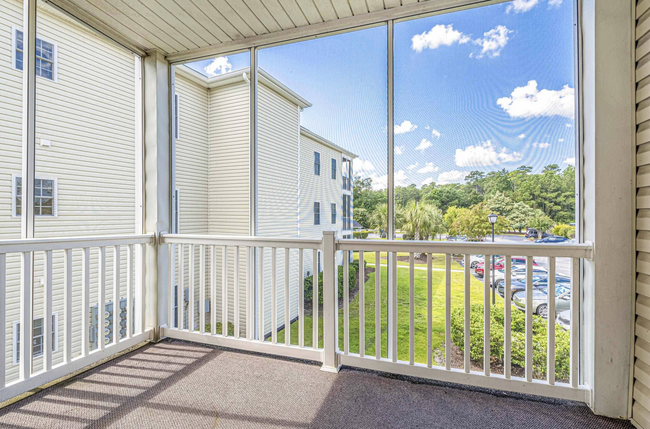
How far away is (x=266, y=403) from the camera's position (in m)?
1.70

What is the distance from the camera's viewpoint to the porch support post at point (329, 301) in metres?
2.08

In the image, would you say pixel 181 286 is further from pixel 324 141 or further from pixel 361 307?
pixel 324 141

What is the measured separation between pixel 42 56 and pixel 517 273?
3349 mm

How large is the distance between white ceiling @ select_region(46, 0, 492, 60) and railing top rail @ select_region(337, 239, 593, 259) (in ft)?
5.25

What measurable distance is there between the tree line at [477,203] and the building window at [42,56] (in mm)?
2204

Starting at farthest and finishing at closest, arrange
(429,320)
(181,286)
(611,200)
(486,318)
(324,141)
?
(181,286), (324,141), (429,320), (486,318), (611,200)

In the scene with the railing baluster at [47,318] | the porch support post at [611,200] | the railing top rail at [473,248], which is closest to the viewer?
the porch support post at [611,200]

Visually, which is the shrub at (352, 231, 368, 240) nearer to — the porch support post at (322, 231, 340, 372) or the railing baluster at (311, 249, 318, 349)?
the porch support post at (322, 231, 340, 372)

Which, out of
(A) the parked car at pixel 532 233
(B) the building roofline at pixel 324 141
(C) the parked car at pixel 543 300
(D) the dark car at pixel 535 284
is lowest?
(C) the parked car at pixel 543 300

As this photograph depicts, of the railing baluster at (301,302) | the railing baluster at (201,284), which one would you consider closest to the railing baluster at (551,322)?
the railing baluster at (301,302)

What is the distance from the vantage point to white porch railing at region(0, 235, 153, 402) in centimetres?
172

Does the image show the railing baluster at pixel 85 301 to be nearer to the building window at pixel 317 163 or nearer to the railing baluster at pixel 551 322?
the building window at pixel 317 163

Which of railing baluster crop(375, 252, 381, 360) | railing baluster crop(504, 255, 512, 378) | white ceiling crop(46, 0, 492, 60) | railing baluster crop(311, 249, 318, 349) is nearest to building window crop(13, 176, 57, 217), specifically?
white ceiling crop(46, 0, 492, 60)

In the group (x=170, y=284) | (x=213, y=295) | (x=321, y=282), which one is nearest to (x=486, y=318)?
(x=321, y=282)
